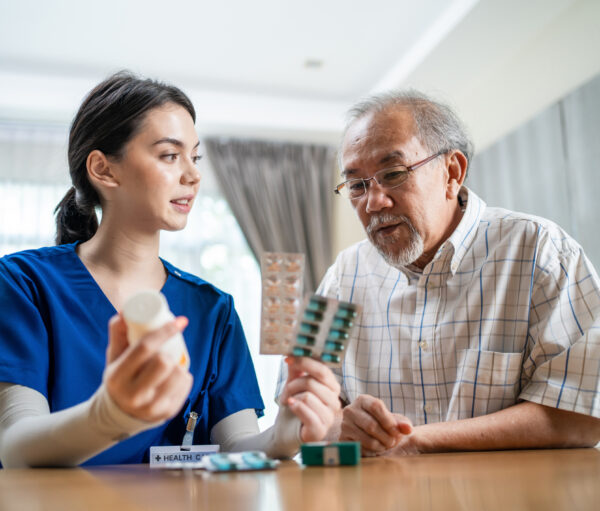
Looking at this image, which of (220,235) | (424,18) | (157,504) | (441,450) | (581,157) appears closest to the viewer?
(157,504)

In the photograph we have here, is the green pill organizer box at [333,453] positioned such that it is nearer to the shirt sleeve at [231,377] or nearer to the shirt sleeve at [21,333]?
the shirt sleeve at [231,377]

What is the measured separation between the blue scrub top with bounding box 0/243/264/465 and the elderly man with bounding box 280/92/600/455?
32 centimetres

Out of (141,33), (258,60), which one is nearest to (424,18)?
(258,60)

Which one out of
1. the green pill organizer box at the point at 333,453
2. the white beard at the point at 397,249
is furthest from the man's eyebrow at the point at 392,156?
the green pill organizer box at the point at 333,453

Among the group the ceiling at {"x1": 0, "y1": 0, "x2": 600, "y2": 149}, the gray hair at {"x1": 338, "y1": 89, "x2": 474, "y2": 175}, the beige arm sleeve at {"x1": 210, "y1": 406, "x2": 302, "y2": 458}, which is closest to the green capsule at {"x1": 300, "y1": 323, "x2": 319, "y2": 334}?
the beige arm sleeve at {"x1": 210, "y1": 406, "x2": 302, "y2": 458}

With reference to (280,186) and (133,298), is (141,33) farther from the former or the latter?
(133,298)

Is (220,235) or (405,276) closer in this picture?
(405,276)

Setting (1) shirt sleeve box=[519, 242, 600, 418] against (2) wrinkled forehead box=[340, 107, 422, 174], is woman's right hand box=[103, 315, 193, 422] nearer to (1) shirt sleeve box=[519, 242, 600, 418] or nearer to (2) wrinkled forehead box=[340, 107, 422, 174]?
(1) shirt sleeve box=[519, 242, 600, 418]

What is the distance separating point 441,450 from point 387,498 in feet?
2.30

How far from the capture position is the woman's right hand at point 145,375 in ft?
2.47

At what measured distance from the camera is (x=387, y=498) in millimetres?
747

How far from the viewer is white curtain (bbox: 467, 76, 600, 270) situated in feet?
10.5

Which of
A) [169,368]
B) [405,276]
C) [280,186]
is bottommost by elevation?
[169,368]

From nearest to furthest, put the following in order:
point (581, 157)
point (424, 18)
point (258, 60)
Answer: point (581, 157)
point (424, 18)
point (258, 60)
